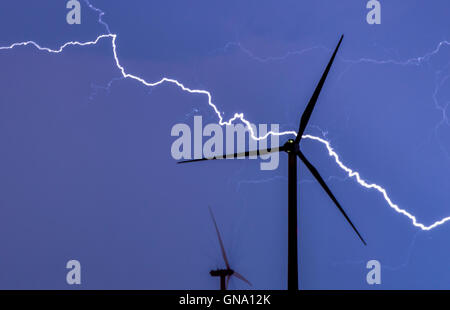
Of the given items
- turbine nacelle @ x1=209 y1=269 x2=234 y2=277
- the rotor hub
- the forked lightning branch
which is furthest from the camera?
the forked lightning branch

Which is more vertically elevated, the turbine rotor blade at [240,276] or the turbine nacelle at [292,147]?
the turbine nacelle at [292,147]

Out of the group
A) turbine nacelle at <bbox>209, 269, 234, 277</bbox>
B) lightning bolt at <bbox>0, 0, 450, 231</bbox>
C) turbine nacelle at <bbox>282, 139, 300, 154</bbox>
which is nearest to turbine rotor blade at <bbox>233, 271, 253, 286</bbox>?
turbine nacelle at <bbox>209, 269, 234, 277</bbox>

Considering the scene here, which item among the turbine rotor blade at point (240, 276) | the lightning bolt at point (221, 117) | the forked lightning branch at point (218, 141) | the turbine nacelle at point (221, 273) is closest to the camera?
the turbine nacelle at point (221, 273)

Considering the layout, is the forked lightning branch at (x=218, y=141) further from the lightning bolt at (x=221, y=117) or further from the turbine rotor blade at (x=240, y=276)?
the turbine rotor blade at (x=240, y=276)

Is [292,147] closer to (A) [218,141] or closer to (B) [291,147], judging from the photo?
(B) [291,147]

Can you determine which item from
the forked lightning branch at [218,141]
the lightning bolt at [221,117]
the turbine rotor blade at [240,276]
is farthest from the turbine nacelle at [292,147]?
the turbine rotor blade at [240,276]

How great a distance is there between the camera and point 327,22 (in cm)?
955

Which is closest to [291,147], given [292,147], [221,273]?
[292,147]

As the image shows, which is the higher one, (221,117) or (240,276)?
(221,117)

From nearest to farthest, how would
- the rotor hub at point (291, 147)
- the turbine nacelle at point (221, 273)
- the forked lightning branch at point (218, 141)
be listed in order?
the rotor hub at point (291, 147)
the turbine nacelle at point (221, 273)
the forked lightning branch at point (218, 141)

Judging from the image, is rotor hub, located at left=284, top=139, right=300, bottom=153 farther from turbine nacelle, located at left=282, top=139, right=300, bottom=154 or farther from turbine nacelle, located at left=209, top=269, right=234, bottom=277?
turbine nacelle, located at left=209, top=269, right=234, bottom=277

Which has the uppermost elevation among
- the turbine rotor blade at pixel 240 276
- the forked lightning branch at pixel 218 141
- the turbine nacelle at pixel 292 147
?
the forked lightning branch at pixel 218 141

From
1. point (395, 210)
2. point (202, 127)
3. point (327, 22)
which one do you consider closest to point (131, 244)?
point (202, 127)
